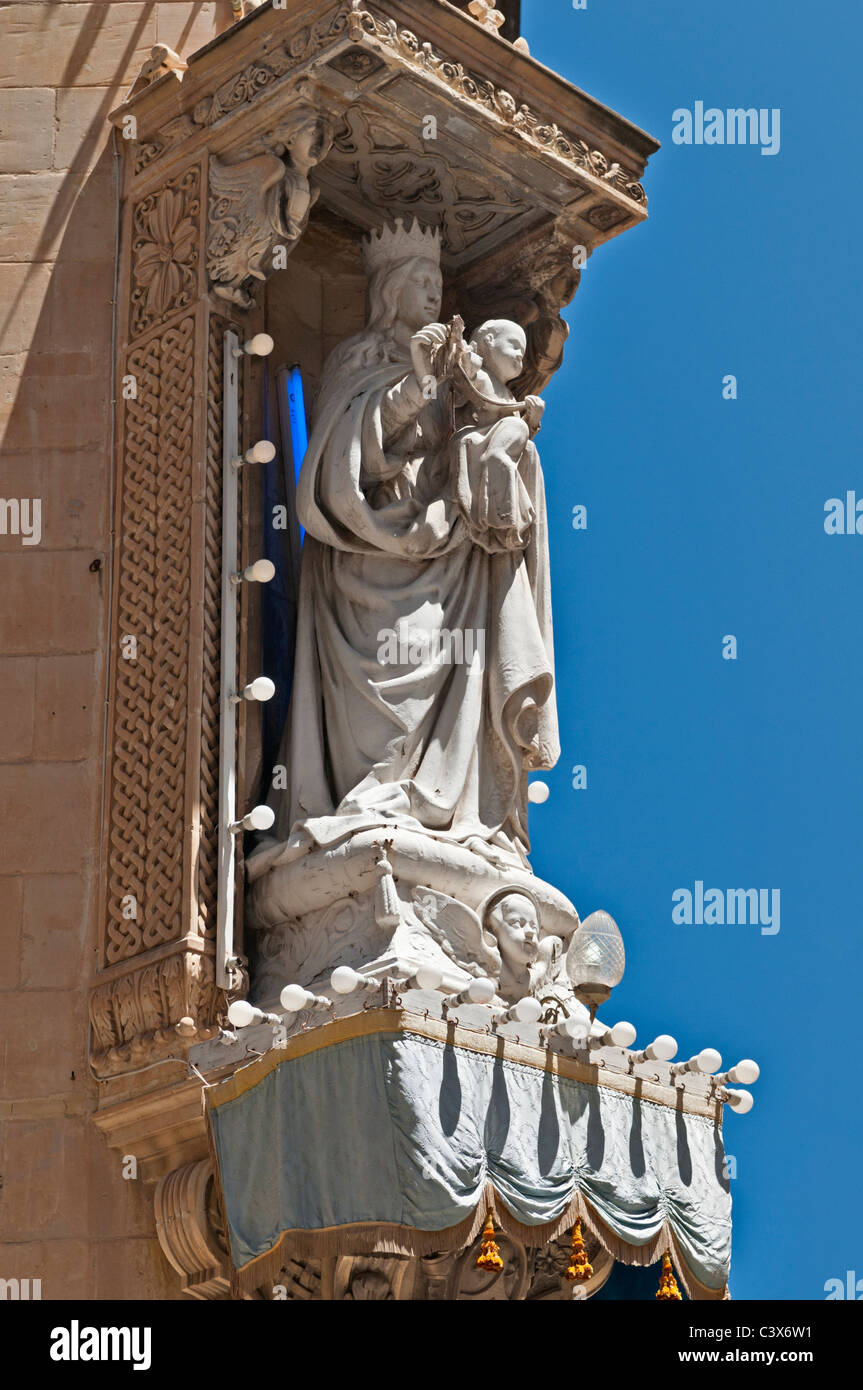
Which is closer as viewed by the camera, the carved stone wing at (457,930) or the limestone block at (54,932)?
the carved stone wing at (457,930)

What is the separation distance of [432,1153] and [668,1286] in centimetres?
135

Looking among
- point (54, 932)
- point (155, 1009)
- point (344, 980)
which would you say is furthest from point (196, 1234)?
point (54, 932)

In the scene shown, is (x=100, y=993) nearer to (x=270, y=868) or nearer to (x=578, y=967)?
(x=270, y=868)

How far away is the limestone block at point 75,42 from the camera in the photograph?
15.8 meters

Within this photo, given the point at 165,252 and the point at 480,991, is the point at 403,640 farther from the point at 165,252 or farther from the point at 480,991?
the point at 165,252

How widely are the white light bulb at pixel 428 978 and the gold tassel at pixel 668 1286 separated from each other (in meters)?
1.62

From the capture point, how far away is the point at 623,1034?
13398 mm

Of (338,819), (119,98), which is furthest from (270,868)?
(119,98)

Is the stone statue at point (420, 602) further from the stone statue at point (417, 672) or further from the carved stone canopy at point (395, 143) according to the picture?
the carved stone canopy at point (395, 143)

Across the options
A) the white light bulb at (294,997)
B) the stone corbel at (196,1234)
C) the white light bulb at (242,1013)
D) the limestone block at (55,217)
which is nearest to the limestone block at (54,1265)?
the stone corbel at (196,1234)

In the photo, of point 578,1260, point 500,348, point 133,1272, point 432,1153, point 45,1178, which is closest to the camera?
point 432,1153

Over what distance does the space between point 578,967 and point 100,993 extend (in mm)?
2248

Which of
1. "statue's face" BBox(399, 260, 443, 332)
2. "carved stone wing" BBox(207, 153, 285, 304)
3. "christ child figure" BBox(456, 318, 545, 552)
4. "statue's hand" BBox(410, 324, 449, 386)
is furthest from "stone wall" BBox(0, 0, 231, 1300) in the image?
"christ child figure" BBox(456, 318, 545, 552)

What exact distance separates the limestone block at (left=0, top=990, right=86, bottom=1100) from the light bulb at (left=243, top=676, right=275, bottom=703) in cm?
156
